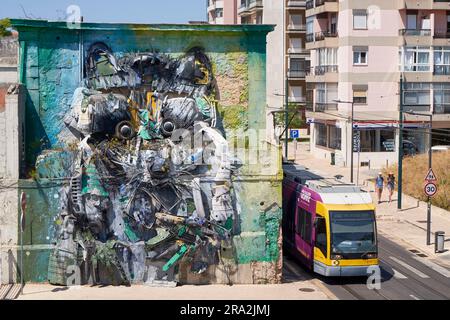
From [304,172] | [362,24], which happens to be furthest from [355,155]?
[304,172]

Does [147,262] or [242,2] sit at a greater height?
[242,2]

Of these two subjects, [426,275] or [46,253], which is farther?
[426,275]

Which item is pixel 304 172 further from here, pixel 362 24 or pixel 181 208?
pixel 362 24

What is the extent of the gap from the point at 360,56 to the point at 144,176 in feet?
116

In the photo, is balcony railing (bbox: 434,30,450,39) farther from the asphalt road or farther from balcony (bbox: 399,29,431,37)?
the asphalt road

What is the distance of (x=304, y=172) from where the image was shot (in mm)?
31406

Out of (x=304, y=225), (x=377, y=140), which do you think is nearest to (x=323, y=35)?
(x=377, y=140)

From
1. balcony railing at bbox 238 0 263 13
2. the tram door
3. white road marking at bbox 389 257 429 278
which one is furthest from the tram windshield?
balcony railing at bbox 238 0 263 13

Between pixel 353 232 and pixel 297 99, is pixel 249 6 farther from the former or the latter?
pixel 353 232

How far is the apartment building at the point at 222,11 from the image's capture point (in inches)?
3553

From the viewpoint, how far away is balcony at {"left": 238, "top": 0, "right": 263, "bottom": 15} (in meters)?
77.2

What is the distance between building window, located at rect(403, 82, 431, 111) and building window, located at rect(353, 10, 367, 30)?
205 inches

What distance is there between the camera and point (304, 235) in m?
26.8

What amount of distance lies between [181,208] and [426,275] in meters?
9.37
